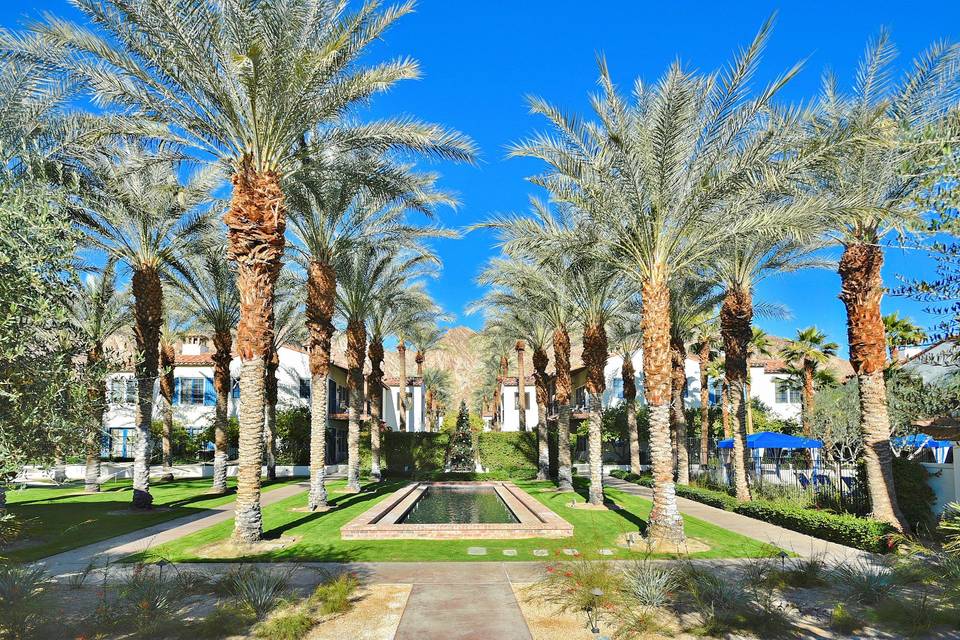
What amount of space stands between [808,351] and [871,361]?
19950 millimetres

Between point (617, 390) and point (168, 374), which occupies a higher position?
point (168, 374)

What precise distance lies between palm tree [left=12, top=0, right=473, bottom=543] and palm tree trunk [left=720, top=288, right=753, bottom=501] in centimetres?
1164

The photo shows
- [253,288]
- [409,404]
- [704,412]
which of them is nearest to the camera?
[253,288]

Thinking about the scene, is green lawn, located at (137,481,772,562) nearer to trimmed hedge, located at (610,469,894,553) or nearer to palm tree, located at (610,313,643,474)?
trimmed hedge, located at (610,469,894,553)

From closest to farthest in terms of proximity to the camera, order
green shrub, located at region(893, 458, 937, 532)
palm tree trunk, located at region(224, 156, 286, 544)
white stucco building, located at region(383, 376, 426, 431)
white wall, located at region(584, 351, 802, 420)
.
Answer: palm tree trunk, located at region(224, 156, 286, 544) < green shrub, located at region(893, 458, 937, 532) < white wall, located at region(584, 351, 802, 420) < white stucco building, located at region(383, 376, 426, 431)

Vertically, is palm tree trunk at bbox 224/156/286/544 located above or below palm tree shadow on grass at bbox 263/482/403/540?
above

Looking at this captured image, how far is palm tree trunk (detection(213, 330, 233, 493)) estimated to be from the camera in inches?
914

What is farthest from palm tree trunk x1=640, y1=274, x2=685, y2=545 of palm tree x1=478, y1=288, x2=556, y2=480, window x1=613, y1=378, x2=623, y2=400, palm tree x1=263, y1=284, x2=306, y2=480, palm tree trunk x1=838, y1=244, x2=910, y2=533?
window x1=613, y1=378, x2=623, y2=400

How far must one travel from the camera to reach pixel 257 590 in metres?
8.16

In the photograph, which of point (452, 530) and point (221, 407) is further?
point (221, 407)

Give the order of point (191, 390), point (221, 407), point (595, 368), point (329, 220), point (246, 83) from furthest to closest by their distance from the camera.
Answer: point (191, 390)
point (221, 407)
point (595, 368)
point (329, 220)
point (246, 83)

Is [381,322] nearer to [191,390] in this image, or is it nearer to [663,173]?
[663,173]

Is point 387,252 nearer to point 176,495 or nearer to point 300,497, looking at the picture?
point 300,497

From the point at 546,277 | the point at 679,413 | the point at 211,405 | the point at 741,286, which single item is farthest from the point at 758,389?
the point at 211,405
